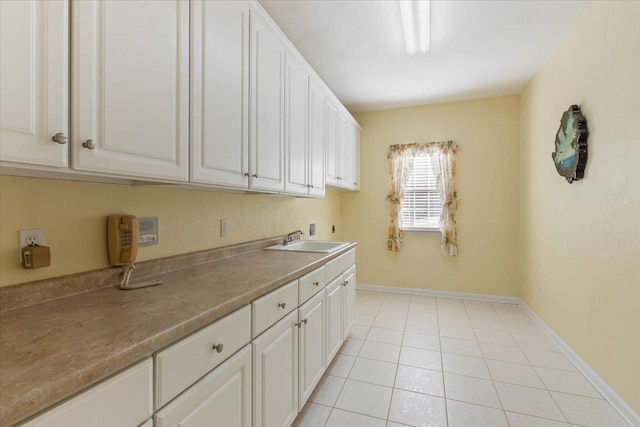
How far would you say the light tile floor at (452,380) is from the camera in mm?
1793

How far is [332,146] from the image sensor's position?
3.18 m

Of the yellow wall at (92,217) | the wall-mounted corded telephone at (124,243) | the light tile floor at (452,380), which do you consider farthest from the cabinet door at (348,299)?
the wall-mounted corded telephone at (124,243)

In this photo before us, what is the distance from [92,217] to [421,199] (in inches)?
153

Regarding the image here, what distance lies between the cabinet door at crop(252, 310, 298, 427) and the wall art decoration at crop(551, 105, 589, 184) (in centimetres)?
236

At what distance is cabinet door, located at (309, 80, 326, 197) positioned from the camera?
101 inches

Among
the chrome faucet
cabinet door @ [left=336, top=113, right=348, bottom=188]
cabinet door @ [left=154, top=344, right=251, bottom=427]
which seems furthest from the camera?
cabinet door @ [left=336, top=113, right=348, bottom=188]

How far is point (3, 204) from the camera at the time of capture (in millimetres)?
964

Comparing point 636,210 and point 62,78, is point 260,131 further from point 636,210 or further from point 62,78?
point 636,210

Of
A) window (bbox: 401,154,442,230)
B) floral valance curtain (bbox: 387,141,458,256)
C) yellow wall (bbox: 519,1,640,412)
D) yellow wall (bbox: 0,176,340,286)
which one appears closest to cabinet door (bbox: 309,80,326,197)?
yellow wall (bbox: 0,176,340,286)

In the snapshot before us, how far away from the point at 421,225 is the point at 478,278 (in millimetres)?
1011

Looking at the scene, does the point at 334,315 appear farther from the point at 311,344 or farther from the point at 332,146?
the point at 332,146

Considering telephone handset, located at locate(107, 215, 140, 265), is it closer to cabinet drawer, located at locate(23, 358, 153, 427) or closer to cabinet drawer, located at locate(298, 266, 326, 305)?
cabinet drawer, located at locate(23, 358, 153, 427)

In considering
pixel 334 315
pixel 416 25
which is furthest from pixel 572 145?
pixel 334 315

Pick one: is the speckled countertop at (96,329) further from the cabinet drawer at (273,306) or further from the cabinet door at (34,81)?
the cabinet door at (34,81)
